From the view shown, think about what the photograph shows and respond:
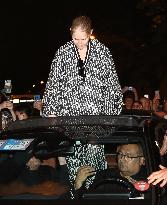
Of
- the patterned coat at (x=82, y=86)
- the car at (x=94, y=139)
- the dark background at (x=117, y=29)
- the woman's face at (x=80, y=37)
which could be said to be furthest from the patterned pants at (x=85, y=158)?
the dark background at (x=117, y=29)

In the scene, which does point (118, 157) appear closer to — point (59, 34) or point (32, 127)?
point (32, 127)

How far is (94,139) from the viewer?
4.70 metres

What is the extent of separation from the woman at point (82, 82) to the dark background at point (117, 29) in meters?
20.6

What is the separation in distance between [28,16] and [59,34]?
11.7ft

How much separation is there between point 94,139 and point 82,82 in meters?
1.34

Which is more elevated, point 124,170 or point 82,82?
point 82,82

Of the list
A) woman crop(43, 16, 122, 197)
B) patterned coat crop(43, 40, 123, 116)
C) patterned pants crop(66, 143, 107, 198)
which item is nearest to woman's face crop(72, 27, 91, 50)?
woman crop(43, 16, 122, 197)

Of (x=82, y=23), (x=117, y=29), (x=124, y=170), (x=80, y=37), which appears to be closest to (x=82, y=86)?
(x=80, y=37)

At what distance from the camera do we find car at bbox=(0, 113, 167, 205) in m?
4.43

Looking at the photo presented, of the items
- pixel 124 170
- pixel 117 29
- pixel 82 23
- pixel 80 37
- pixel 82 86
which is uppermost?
pixel 117 29

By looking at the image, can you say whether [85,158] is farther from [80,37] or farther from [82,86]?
[80,37]

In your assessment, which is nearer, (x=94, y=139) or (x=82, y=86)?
(x=94, y=139)

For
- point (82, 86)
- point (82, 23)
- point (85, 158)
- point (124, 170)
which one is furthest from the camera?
point (82, 86)

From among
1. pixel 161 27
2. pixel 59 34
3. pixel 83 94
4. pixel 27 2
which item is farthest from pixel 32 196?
pixel 59 34
